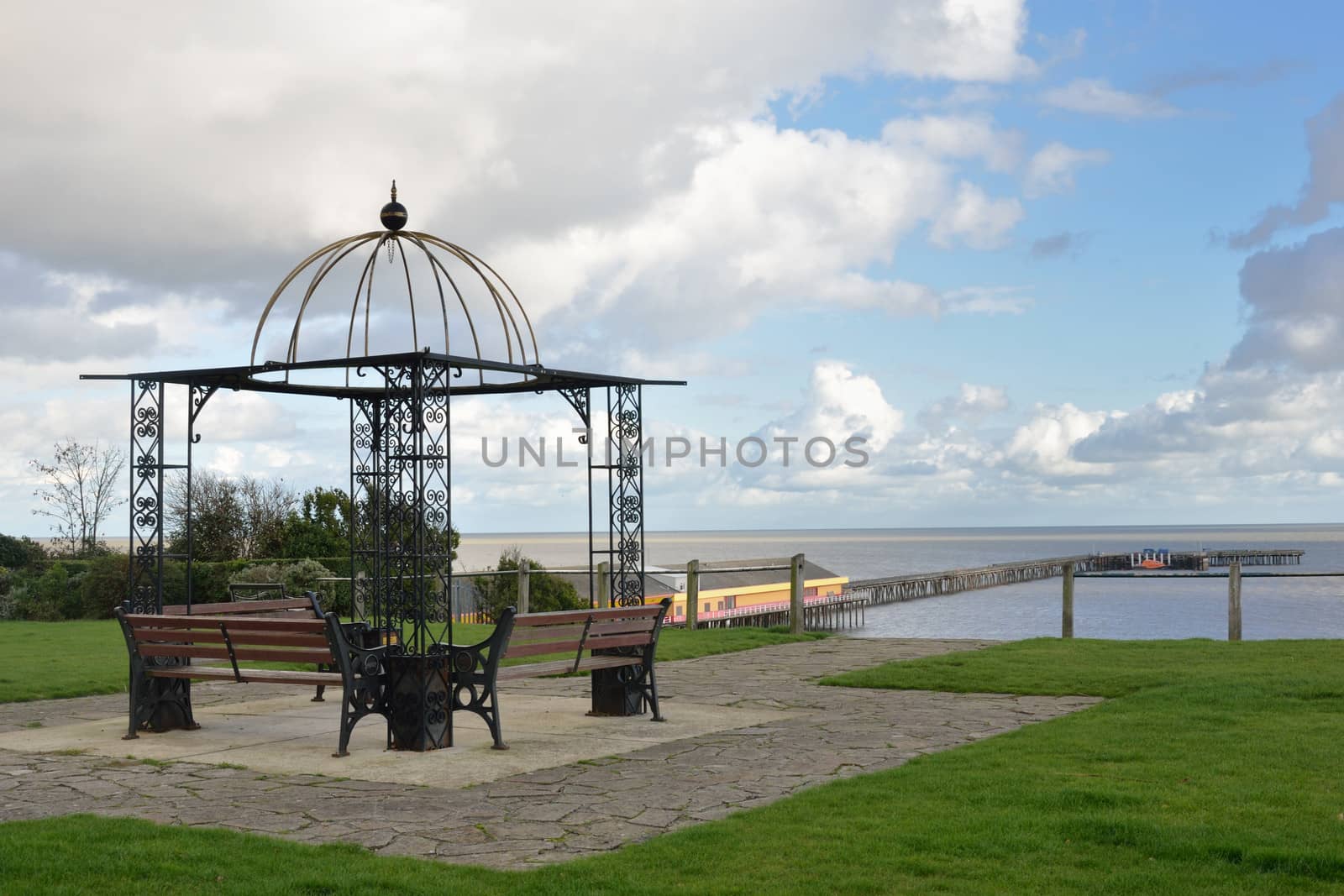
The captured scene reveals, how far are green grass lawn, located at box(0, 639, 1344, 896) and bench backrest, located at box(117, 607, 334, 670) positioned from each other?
276 cm

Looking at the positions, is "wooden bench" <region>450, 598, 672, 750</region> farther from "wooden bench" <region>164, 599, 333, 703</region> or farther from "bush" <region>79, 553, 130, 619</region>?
"bush" <region>79, 553, 130, 619</region>

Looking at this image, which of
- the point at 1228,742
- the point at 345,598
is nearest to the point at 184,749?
the point at 1228,742

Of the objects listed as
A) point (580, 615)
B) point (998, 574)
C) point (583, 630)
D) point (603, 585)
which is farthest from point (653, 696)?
point (998, 574)

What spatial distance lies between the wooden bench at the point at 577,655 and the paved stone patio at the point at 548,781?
33 cm

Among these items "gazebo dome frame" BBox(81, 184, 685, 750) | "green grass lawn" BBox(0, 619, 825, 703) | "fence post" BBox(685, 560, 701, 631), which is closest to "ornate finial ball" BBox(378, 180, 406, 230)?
"gazebo dome frame" BBox(81, 184, 685, 750)

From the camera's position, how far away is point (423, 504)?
895 centimetres

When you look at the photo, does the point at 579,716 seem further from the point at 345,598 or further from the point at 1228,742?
the point at 345,598

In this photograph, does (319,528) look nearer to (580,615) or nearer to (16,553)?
(16,553)

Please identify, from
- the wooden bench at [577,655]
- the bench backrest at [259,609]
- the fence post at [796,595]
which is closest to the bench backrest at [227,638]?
the bench backrest at [259,609]

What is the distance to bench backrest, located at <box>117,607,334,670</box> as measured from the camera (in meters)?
8.77

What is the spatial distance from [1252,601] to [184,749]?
5221cm

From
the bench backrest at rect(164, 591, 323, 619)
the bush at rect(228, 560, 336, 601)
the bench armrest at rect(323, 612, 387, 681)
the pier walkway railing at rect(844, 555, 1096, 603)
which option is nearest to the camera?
the bench armrest at rect(323, 612, 387, 681)

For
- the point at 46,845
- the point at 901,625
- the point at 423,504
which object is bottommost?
the point at 901,625

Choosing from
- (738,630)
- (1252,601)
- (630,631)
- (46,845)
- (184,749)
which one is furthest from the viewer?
(1252,601)
